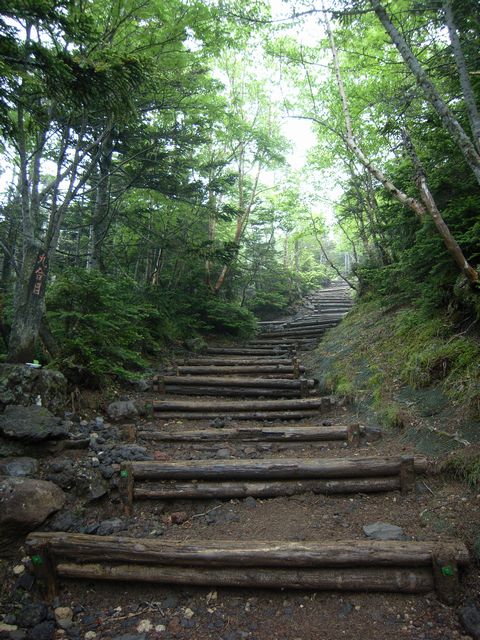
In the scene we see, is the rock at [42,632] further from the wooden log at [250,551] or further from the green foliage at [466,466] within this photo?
the green foliage at [466,466]

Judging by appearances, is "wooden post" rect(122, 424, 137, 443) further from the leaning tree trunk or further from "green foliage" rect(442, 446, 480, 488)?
"green foliage" rect(442, 446, 480, 488)

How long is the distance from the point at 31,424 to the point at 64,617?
217cm

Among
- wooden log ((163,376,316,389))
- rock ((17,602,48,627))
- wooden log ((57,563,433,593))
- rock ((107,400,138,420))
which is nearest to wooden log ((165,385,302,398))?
wooden log ((163,376,316,389))

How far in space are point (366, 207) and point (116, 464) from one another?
38.7 ft

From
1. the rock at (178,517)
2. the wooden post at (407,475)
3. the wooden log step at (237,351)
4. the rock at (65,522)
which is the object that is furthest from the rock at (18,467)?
the wooden log step at (237,351)

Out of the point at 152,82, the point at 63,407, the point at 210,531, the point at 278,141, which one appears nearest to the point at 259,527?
the point at 210,531

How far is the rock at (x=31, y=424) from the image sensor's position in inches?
159

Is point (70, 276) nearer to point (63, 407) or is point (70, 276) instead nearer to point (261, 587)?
point (63, 407)

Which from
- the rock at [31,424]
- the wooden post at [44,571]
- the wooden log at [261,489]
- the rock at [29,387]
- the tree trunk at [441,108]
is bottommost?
the wooden post at [44,571]

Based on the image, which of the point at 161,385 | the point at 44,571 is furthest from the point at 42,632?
the point at 161,385

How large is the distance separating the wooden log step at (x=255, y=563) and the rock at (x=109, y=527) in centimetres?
31

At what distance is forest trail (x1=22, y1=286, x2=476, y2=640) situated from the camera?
259 cm

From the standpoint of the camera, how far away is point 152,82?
5469 mm

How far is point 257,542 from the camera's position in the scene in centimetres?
298
